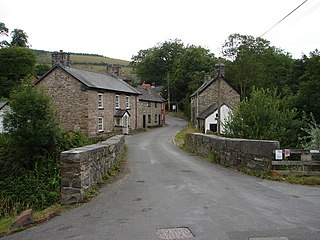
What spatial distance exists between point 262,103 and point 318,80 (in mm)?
20903

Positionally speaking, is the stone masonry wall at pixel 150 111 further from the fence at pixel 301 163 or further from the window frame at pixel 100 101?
the fence at pixel 301 163

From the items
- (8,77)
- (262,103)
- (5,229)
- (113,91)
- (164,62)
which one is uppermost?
(164,62)

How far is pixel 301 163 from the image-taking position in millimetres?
10805

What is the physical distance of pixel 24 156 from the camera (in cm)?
1415

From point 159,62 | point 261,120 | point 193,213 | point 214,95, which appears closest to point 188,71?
point 159,62

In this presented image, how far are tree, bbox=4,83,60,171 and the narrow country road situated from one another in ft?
16.9

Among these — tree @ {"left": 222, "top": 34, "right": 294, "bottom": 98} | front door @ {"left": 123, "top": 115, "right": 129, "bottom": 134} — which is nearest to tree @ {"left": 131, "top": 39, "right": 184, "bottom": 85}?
tree @ {"left": 222, "top": 34, "right": 294, "bottom": 98}

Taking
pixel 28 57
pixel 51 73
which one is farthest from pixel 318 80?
pixel 28 57

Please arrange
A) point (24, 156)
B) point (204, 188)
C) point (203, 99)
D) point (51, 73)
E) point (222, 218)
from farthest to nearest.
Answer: point (203, 99) < point (51, 73) < point (24, 156) < point (204, 188) < point (222, 218)

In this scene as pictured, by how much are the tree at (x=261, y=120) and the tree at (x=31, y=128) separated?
9.55 meters

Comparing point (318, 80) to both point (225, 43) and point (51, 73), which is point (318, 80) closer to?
point (51, 73)

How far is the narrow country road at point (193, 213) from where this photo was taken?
5516 mm

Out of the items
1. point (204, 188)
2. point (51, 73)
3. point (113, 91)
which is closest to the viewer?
point (204, 188)

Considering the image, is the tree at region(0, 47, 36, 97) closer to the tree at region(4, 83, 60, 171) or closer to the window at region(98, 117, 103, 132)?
the window at region(98, 117, 103, 132)
